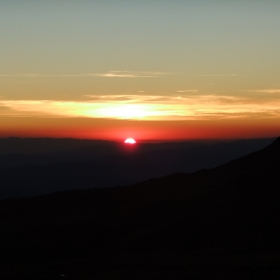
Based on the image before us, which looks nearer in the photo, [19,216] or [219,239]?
[219,239]

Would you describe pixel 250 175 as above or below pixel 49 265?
above

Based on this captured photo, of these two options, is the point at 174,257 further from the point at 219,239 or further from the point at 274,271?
the point at 274,271

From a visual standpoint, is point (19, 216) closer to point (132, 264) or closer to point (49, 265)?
point (49, 265)

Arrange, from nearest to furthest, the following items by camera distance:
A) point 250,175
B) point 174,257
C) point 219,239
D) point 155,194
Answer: point 174,257 → point 219,239 → point 250,175 → point 155,194

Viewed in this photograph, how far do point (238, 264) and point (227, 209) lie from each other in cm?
1300

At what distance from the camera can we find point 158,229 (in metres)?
35.8

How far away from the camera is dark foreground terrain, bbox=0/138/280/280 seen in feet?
86.3

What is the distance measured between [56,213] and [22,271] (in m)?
17.7

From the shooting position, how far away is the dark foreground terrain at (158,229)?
2631 cm

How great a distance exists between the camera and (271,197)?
38.4 m

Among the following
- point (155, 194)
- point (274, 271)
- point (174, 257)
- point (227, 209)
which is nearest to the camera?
point (274, 271)

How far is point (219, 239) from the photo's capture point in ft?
108

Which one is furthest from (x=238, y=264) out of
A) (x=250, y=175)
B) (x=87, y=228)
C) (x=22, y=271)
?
(x=250, y=175)

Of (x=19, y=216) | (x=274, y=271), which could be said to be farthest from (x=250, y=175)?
(x=274, y=271)
